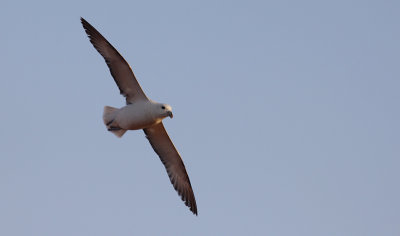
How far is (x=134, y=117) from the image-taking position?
17266 millimetres

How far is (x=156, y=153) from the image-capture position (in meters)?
19.5

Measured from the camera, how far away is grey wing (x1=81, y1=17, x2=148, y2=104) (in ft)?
57.4

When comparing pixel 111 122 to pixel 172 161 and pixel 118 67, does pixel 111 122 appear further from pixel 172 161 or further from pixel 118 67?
pixel 172 161

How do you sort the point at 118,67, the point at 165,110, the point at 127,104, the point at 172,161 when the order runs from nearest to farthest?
the point at 165,110, the point at 118,67, the point at 127,104, the point at 172,161

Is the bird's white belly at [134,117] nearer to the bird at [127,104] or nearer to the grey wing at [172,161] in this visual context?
the bird at [127,104]

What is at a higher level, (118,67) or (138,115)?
(118,67)

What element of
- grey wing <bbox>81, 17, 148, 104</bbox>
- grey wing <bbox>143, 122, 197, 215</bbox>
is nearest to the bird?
grey wing <bbox>81, 17, 148, 104</bbox>

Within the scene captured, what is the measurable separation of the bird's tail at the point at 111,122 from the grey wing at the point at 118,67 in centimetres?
51

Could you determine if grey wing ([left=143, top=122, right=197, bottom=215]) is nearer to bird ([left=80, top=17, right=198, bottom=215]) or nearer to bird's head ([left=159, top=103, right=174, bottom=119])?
bird ([left=80, top=17, right=198, bottom=215])

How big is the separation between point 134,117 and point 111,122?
74 cm

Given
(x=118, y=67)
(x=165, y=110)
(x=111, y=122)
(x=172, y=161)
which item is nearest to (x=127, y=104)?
(x=111, y=122)

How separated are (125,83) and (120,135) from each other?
1.38 meters

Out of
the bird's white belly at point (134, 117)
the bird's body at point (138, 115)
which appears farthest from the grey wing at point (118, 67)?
the bird's white belly at point (134, 117)

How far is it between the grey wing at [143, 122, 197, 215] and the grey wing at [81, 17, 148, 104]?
53.1 inches
